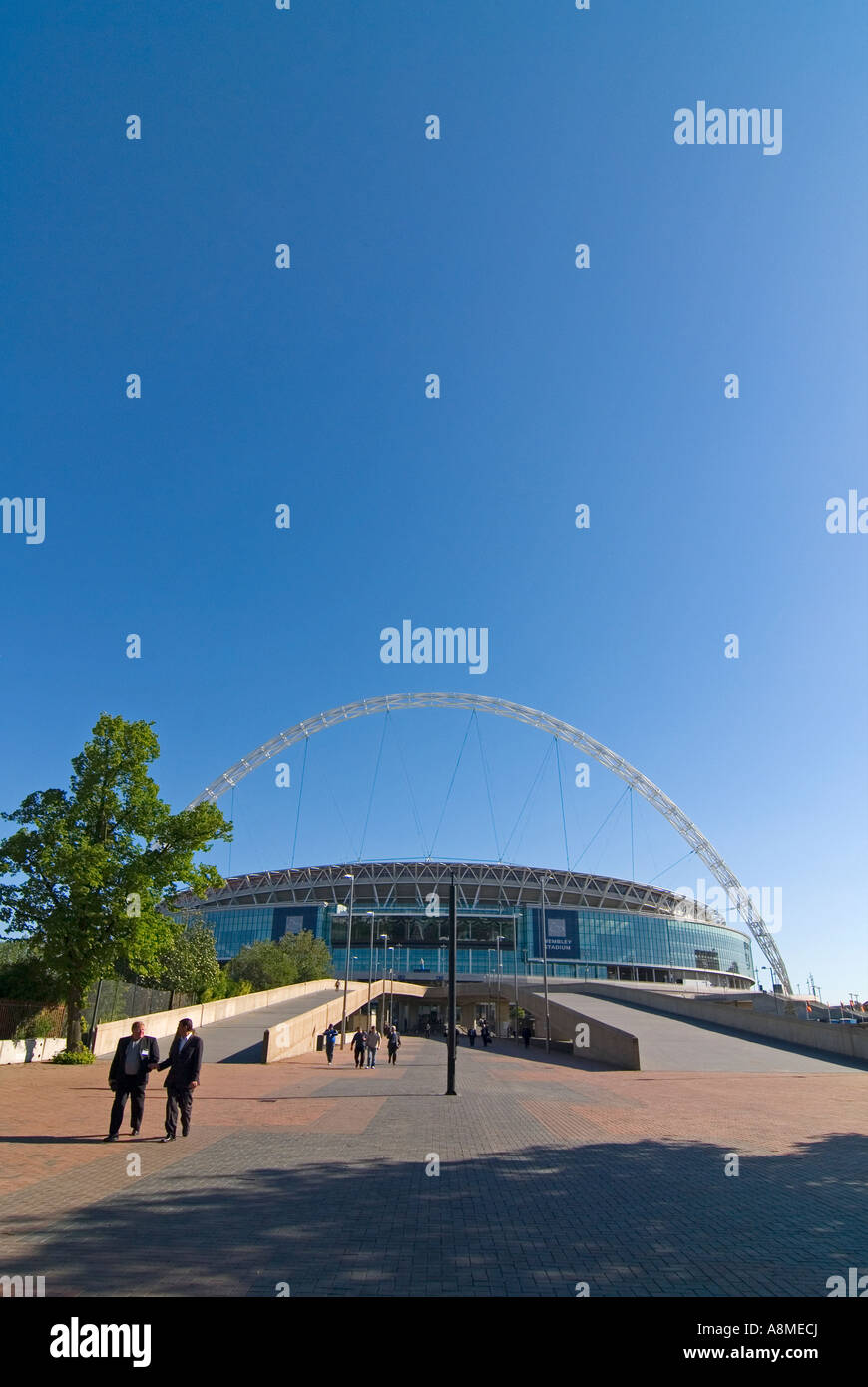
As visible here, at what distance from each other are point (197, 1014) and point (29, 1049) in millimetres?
14212

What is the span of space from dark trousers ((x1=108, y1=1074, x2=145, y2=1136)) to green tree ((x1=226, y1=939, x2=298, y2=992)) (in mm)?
49260

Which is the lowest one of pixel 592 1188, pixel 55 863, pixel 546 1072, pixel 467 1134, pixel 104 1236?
pixel 546 1072

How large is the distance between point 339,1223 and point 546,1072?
21.7 meters

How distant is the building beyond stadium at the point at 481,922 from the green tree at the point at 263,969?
3778 centimetres

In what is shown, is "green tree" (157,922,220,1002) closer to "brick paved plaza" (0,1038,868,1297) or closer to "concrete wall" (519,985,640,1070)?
"concrete wall" (519,985,640,1070)

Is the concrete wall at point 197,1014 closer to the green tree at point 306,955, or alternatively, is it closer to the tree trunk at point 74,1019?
the tree trunk at point 74,1019

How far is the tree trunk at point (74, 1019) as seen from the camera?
2355 cm

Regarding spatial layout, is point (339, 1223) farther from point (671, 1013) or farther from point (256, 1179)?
point (671, 1013)

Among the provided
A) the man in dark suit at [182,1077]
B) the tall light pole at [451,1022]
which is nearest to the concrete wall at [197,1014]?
the tall light pole at [451,1022]

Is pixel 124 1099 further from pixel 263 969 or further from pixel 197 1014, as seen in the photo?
pixel 263 969

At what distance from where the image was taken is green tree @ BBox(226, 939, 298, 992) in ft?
198

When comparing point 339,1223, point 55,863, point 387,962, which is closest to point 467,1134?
point 339,1223

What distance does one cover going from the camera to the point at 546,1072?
27.4 m

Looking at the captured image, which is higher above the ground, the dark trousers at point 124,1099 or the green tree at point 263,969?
the dark trousers at point 124,1099
